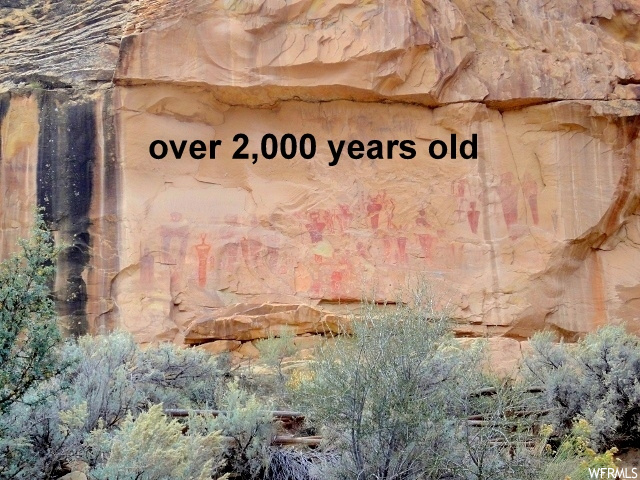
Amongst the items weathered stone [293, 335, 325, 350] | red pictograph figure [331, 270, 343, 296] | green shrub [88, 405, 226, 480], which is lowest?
green shrub [88, 405, 226, 480]

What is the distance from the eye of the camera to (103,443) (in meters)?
5.26

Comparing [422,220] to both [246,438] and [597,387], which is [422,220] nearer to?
[597,387]

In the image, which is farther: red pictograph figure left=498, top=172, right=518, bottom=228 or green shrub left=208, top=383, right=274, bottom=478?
red pictograph figure left=498, top=172, right=518, bottom=228

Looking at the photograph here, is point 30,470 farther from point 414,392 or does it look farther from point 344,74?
point 344,74

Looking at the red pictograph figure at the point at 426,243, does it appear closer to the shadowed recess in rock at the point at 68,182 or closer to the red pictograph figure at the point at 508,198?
the red pictograph figure at the point at 508,198

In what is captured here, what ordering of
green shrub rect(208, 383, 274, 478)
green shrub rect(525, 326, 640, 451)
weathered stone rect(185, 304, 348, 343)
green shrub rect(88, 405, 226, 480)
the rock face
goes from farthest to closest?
the rock face → weathered stone rect(185, 304, 348, 343) → green shrub rect(525, 326, 640, 451) → green shrub rect(208, 383, 274, 478) → green shrub rect(88, 405, 226, 480)

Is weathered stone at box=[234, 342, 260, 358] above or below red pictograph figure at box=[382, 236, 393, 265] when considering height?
below

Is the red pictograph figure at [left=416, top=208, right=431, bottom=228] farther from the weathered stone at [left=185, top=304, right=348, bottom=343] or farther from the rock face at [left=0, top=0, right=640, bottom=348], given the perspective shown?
the weathered stone at [left=185, top=304, right=348, bottom=343]

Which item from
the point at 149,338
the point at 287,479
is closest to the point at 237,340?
the point at 149,338

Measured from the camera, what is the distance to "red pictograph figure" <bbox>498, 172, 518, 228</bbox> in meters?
12.8

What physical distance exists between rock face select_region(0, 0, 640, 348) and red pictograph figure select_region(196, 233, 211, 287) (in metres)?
0.03

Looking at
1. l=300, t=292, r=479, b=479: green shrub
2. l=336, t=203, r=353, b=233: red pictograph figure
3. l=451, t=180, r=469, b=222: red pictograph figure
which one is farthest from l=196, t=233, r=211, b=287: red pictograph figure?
l=300, t=292, r=479, b=479: green shrub

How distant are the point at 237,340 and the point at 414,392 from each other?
236 inches

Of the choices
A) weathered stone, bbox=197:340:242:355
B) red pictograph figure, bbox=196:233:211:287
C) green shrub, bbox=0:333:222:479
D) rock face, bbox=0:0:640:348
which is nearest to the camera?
green shrub, bbox=0:333:222:479
